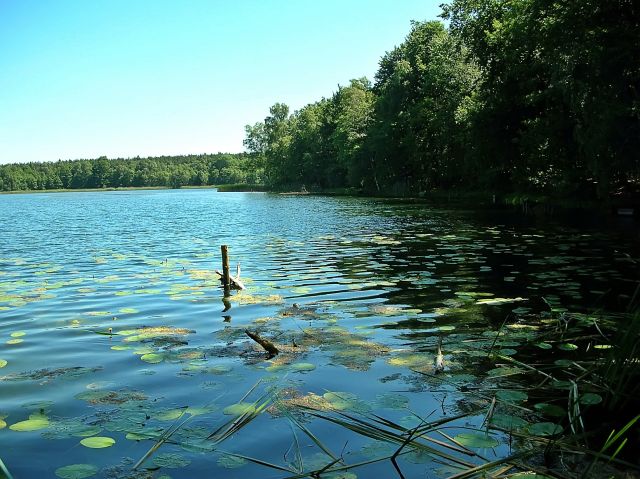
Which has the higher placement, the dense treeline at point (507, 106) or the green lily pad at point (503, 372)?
the dense treeline at point (507, 106)

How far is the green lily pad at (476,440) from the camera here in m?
4.22

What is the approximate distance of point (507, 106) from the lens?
1468 inches

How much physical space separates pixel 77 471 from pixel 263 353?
3.36m

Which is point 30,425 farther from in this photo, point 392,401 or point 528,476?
point 528,476

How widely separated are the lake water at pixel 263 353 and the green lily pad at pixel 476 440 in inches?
0.7

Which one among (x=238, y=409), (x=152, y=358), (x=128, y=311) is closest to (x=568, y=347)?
(x=238, y=409)

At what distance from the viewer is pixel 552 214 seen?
107ft

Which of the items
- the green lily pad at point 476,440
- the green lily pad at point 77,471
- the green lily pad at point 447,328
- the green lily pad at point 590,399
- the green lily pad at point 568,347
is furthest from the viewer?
the green lily pad at point 447,328

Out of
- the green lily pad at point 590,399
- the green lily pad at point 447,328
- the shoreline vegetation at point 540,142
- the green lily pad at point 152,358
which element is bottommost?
the green lily pad at point 152,358

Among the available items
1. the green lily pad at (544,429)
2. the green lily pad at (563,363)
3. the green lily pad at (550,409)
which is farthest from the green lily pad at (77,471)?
the green lily pad at (563,363)

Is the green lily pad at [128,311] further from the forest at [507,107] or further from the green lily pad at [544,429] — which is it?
the forest at [507,107]

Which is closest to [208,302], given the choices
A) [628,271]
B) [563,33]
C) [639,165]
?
[628,271]

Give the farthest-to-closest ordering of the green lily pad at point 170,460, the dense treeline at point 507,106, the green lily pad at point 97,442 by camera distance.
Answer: the dense treeline at point 507,106
the green lily pad at point 97,442
the green lily pad at point 170,460

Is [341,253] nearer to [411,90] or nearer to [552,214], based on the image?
[552,214]
